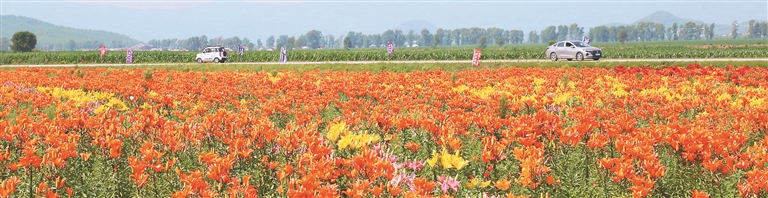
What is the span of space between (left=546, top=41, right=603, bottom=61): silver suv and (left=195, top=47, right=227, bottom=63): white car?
2504 centimetres

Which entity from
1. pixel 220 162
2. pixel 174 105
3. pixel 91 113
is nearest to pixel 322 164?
pixel 220 162

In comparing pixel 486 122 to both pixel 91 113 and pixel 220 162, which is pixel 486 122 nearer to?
pixel 220 162

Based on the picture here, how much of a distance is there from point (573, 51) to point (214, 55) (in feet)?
89.8

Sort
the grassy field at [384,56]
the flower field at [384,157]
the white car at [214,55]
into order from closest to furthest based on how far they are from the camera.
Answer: the flower field at [384,157], the grassy field at [384,56], the white car at [214,55]

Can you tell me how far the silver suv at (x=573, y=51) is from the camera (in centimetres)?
3429

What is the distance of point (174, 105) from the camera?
8.30 meters

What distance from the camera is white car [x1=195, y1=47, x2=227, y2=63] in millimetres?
44656

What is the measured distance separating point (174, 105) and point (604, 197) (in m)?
6.22

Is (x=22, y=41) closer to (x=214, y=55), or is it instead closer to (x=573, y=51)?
(x=214, y=55)

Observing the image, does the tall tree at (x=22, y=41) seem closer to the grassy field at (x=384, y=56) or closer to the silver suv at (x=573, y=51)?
the grassy field at (x=384, y=56)

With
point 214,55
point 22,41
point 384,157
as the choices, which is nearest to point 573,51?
point 214,55

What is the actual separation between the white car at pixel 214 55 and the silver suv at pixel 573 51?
25.0 meters

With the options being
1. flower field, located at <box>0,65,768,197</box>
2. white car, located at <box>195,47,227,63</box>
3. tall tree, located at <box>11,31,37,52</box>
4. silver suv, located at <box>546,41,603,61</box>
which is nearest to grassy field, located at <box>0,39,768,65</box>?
white car, located at <box>195,47,227,63</box>

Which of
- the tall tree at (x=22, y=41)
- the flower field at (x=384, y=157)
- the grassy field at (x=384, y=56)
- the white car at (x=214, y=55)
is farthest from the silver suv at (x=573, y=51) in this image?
the tall tree at (x=22, y=41)
